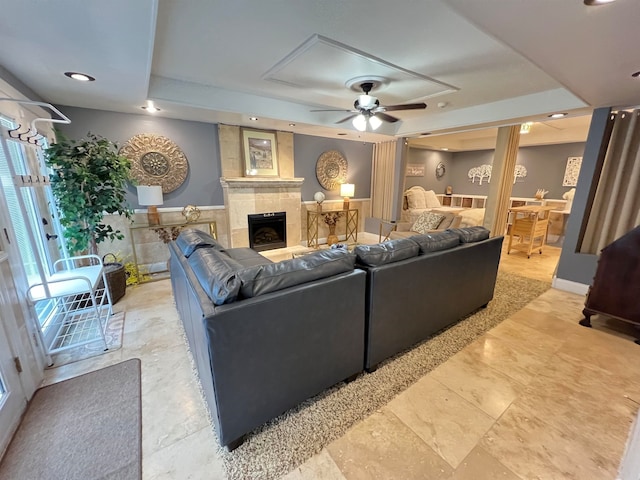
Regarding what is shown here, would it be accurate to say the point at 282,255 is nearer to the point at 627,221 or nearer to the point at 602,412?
the point at 602,412

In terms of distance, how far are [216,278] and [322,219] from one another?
4270mm

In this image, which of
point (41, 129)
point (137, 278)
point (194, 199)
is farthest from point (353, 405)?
point (41, 129)

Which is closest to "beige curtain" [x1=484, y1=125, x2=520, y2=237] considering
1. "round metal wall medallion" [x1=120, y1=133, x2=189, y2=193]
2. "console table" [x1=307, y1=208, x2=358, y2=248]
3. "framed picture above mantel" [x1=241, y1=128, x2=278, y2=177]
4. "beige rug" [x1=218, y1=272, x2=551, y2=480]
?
"console table" [x1=307, y1=208, x2=358, y2=248]

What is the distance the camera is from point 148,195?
3377 millimetres

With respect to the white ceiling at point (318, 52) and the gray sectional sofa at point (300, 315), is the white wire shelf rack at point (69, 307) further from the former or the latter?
the white ceiling at point (318, 52)

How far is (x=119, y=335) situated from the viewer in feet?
7.71

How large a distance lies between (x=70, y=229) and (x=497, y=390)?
12.7ft

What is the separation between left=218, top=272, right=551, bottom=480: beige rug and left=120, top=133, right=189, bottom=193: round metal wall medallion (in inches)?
140

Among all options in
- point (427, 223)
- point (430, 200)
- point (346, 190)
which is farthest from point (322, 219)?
point (430, 200)

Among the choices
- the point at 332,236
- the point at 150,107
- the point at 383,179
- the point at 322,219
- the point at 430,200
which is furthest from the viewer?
the point at 430,200

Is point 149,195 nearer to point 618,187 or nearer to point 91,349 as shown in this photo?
point 91,349

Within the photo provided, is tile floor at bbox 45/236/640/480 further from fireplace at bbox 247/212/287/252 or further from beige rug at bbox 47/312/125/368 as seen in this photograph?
fireplace at bbox 247/212/287/252

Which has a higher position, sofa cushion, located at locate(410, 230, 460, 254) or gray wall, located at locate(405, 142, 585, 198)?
gray wall, located at locate(405, 142, 585, 198)

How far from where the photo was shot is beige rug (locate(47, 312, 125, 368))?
2.04m
